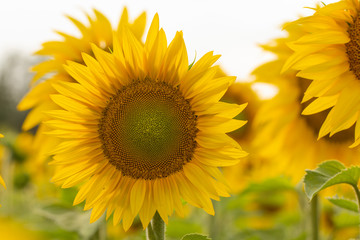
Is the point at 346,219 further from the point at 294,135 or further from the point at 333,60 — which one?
the point at 333,60

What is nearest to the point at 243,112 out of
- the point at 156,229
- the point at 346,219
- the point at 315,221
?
the point at 346,219

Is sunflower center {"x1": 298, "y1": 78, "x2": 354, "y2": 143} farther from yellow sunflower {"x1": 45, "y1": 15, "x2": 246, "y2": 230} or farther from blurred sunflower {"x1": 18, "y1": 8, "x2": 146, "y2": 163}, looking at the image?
yellow sunflower {"x1": 45, "y1": 15, "x2": 246, "y2": 230}

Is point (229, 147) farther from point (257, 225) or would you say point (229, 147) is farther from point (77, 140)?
point (257, 225)

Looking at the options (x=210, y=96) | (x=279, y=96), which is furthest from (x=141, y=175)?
(x=279, y=96)

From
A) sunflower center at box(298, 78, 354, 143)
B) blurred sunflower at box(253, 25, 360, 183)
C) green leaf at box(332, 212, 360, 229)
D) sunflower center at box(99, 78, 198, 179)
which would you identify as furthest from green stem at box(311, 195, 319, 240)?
sunflower center at box(99, 78, 198, 179)

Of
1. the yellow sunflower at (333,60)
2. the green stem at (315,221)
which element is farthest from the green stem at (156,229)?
the green stem at (315,221)

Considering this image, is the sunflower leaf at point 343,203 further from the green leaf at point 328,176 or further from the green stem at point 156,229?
the green stem at point 156,229
